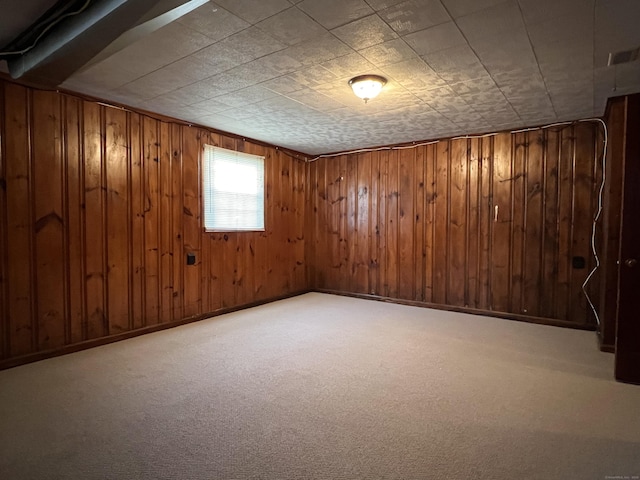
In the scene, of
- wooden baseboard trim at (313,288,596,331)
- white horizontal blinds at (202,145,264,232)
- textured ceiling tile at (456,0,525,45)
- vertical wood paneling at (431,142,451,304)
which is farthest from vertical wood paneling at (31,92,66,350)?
vertical wood paneling at (431,142,451,304)

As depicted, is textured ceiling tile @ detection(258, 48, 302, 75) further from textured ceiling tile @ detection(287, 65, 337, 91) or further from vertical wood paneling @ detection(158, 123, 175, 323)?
vertical wood paneling @ detection(158, 123, 175, 323)

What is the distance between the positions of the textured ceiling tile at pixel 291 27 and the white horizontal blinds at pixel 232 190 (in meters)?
2.51

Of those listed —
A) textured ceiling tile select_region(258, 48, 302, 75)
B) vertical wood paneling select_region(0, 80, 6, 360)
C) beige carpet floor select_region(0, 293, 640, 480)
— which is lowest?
beige carpet floor select_region(0, 293, 640, 480)

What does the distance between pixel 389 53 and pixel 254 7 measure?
0.99 m

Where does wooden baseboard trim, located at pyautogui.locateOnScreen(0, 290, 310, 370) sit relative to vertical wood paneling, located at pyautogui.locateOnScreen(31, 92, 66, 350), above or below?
below

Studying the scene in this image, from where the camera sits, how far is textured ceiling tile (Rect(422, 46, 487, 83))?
2.49m

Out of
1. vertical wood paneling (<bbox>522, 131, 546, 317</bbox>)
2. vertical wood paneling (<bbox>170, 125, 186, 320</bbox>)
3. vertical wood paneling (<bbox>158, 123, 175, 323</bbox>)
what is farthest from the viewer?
vertical wood paneling (<bbox>522, 131, 546, 317</bbox>)

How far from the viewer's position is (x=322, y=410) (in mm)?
2230

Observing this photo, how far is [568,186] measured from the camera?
4172mm

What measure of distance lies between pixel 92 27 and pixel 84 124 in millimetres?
1751

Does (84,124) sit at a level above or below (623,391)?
above

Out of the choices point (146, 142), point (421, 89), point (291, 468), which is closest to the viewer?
point (291, 468)

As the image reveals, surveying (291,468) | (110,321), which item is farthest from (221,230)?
(291,468)

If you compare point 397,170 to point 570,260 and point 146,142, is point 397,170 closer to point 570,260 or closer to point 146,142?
point 570,260
